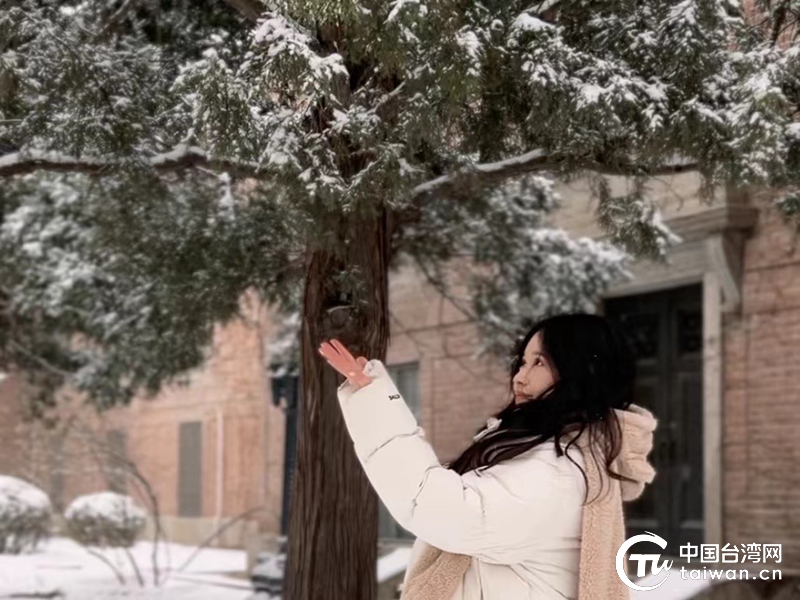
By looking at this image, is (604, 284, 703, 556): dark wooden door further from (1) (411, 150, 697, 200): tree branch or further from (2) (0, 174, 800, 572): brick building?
(1) (411, 150, 697, 200): tree branch

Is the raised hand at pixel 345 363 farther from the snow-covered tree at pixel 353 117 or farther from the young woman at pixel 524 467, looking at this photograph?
the snow-covered tree at pixel 353 117

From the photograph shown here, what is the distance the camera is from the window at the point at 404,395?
14.8 metres

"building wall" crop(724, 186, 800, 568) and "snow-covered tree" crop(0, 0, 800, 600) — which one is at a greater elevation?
"snow-covered tree" crop(0, 0, 800, 600)

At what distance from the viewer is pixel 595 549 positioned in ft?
8.99

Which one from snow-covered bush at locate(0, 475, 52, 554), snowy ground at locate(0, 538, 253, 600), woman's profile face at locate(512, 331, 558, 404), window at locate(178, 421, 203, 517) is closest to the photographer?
woman's profile face at locate(512, 331, 558, 404)

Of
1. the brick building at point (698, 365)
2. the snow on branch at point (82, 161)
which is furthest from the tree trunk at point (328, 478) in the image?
the brick building at point (698, 365)

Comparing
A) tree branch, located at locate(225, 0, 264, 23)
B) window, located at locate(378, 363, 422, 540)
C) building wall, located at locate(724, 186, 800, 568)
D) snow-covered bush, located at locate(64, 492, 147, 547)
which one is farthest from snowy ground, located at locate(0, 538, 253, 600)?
tree branch, located at locate(225, 0, 264, 23)

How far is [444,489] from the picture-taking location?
8.48ft

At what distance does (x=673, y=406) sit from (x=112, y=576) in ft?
23.4

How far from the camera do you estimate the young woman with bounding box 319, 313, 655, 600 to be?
2.61m

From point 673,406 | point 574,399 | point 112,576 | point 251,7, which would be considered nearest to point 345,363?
point 574,399

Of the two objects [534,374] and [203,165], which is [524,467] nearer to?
[534,374]

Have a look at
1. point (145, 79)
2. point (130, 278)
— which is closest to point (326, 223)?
point (145, 79)

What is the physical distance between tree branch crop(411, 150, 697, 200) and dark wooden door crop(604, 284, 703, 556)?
5.65 meters
